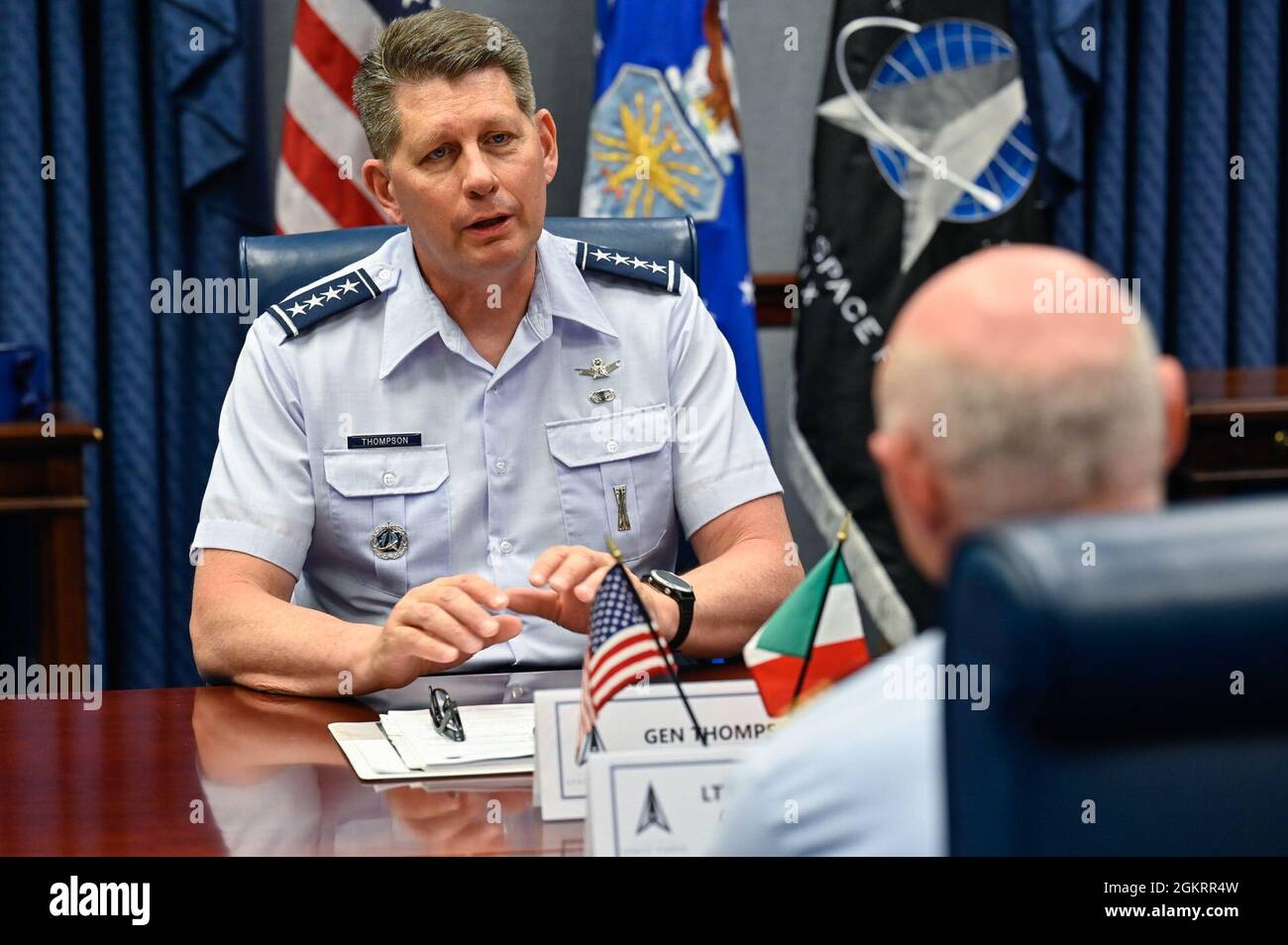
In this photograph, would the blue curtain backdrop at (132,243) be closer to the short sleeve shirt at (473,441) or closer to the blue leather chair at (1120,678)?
the short sleeve shirt at (473,441)

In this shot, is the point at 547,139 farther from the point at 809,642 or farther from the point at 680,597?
the point at 809,642

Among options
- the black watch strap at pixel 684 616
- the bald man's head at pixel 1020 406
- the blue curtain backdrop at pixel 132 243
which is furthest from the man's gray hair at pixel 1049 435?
the blue curtain backdrop at pixel 132 243

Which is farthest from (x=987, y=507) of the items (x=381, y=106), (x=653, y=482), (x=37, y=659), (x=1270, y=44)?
(x=1270, y=44)

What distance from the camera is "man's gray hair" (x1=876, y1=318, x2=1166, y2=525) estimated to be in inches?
29.5

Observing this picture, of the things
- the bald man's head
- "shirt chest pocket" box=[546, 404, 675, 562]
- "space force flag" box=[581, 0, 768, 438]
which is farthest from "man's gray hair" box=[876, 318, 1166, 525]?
"space force flag" box=[581, 0, 768, 438]

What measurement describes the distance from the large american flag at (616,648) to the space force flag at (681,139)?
222cm

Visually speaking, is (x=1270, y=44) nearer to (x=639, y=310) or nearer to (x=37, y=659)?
(x=639, y=310)

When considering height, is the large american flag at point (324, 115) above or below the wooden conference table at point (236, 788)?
above

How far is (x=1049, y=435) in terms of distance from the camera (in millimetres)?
750

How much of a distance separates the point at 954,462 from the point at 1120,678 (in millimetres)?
137

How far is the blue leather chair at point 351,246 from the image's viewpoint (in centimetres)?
228

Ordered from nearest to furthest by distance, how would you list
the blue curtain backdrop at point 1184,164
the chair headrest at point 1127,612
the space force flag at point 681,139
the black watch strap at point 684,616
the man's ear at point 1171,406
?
1. the chair headrest at point 1127,612
2. the man's ear at point 1171,406
3. the black watch strap at point 684,616
4. the space force flag at point 681,139
5. the blue curtain backdrop at point 1184,164

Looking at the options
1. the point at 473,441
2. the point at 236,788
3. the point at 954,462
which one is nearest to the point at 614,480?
the point at 473,441

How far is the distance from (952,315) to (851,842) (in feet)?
0.92
